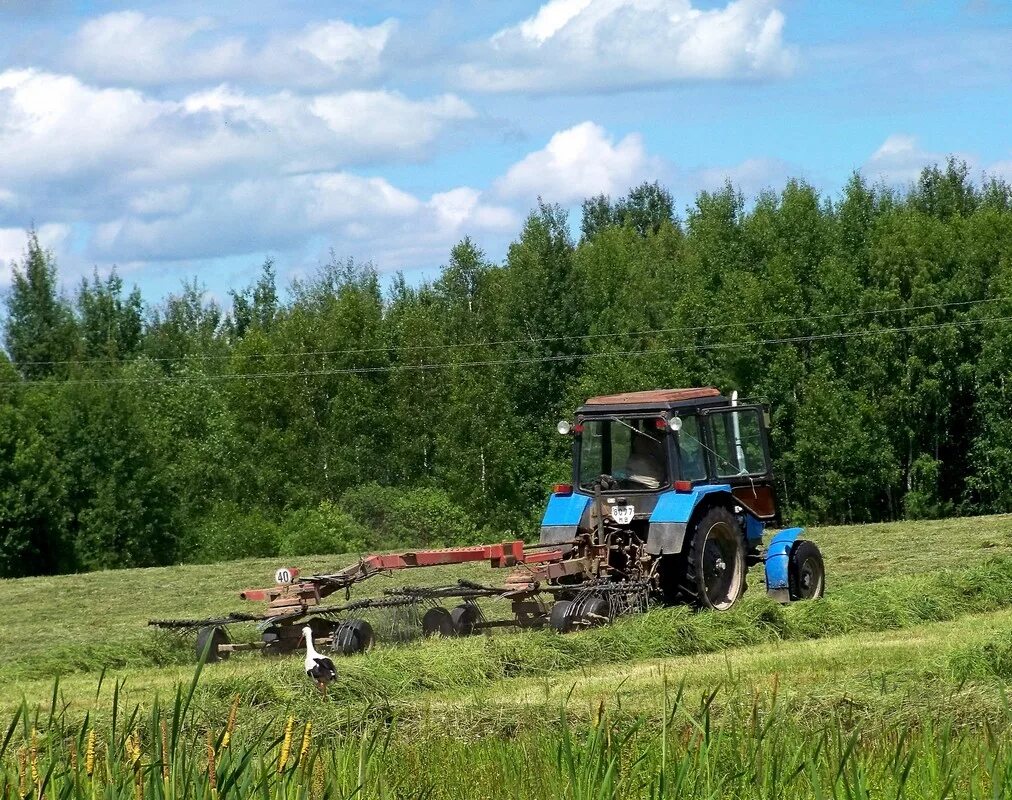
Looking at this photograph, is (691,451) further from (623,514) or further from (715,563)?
(715,563)

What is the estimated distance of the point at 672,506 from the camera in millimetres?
14016

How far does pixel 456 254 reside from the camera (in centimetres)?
6344

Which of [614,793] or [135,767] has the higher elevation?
[135,767]

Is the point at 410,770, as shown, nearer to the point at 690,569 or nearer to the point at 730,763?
the point at 730,763

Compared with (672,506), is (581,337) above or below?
above

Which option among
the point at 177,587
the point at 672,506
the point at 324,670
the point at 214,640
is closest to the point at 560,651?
the point at 324,670

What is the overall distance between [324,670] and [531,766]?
4.38 m

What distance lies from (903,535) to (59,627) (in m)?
14.1

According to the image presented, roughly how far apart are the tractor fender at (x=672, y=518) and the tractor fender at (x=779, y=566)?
51.0 inches

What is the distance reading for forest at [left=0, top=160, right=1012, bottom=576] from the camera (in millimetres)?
48625

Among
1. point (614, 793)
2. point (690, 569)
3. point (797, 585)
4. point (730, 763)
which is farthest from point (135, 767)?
point (797, 585)

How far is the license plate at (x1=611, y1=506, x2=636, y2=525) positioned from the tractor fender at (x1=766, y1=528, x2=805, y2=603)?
180cm

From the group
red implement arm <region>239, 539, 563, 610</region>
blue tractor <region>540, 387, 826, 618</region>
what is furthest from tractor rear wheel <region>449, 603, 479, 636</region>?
blue tractor <region>540, 387, 826, 618</region>

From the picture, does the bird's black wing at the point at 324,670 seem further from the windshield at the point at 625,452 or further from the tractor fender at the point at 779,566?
the tractor fender at the point at 779,566
